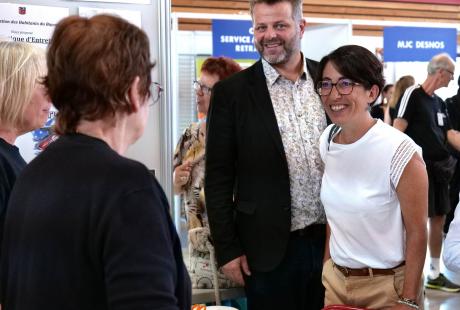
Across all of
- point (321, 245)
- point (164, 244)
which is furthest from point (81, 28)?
point (321, 245)

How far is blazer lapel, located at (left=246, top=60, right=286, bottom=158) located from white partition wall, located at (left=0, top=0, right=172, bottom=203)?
356 millimetres

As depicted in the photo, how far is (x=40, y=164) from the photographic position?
37.9 inches

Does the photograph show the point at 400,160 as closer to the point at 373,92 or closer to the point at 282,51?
the point at 373,92

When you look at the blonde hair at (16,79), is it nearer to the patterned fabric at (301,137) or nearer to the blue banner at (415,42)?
the patterned fabric at (301,137)

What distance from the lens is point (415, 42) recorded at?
6582mm

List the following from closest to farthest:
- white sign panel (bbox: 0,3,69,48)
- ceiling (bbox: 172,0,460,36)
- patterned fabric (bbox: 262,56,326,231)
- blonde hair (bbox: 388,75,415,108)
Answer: white sign panel (bbox: 0,3,69,48) → patterned fabric (bbox: 262,56,326,231) → blonde hair (bbox: 388,75,415,108) → ceiling (bbox: 172,0,460,36)

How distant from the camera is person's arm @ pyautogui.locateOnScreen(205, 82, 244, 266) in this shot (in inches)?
81.7

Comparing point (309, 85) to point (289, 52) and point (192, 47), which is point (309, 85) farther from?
point (192, 47)

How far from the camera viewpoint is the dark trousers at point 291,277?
2.08 m

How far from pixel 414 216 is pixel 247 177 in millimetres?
650

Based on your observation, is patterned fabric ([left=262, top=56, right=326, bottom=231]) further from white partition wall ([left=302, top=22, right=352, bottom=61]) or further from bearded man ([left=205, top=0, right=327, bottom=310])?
white partition wall ([left=302, top=22, right=352, bottom=61])

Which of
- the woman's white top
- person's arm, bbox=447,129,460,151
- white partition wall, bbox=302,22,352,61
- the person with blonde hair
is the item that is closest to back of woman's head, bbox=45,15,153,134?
the person with blonde hair

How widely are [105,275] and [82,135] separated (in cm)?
25

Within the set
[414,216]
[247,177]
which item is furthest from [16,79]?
[414,216]
